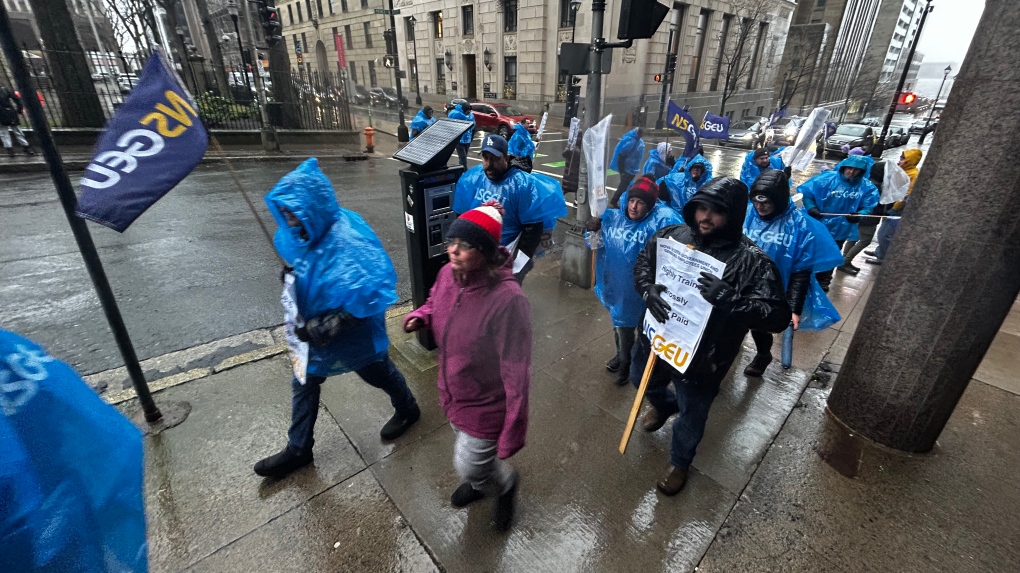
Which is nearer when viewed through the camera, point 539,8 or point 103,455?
point 103,455

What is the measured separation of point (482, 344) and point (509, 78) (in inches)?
1300

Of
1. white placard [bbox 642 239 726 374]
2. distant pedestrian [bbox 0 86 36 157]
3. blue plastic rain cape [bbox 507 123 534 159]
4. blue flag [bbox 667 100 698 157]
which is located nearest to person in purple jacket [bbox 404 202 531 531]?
white placard [bbox 642 239 726 374]

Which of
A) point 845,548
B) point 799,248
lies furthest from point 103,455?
point 799,248

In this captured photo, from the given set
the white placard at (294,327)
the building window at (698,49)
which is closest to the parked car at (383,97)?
the building window at (698,49)

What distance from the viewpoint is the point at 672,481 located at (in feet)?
8.55

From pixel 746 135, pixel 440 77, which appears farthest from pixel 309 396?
pixel 440 77

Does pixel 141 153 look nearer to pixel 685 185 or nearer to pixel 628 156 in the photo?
pixel 685 185

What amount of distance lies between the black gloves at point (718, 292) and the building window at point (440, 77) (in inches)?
1495

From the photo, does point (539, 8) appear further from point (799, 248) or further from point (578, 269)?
point (799, 248)

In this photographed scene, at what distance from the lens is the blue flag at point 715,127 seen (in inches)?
324

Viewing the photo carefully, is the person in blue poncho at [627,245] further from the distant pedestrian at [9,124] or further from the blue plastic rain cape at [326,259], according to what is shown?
the distant pedestrian at [9,124]

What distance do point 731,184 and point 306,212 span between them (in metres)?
2.08

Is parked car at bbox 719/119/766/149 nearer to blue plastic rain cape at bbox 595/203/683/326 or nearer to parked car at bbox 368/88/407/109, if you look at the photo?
blue plastic rain cape at bbox 595/203/683/326

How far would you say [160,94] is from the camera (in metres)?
2.17
